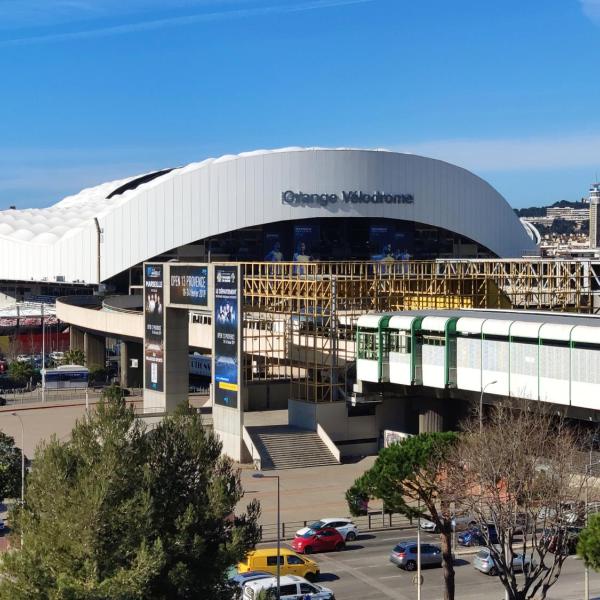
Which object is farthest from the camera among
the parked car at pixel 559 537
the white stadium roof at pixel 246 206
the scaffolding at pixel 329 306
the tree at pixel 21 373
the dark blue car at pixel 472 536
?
the white stadium roof at pixel 246 206

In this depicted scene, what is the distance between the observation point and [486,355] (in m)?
42.2

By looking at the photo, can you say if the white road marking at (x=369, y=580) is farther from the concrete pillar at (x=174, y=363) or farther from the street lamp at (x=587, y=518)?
the concrete pillar at (x=174, y=363)

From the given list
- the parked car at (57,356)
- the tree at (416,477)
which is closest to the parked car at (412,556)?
the tree at (416,477)

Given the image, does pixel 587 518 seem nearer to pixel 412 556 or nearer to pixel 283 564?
pixel 412 556

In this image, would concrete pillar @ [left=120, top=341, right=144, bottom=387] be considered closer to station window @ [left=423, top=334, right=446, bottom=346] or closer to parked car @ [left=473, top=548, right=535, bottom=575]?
station window @ [left=423, top=334, right=446, bottom=346]

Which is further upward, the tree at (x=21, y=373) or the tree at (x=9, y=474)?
the tree at (x=21, y=373)

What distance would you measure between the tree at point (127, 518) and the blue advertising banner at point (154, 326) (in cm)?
3276

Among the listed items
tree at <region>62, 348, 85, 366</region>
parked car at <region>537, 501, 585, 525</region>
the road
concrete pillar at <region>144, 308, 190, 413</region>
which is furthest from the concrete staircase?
tree at <region>62, 348, 85, 366</region>

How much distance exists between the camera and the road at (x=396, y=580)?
28.9m

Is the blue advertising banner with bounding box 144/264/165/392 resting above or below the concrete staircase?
above

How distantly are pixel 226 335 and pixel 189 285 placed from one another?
4903mm

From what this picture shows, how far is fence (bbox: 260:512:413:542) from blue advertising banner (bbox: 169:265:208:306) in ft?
55.7

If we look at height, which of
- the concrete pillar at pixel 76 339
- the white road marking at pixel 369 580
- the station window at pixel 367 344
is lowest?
the white road marking at pixel 369 580

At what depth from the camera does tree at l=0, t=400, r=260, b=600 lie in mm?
20234
